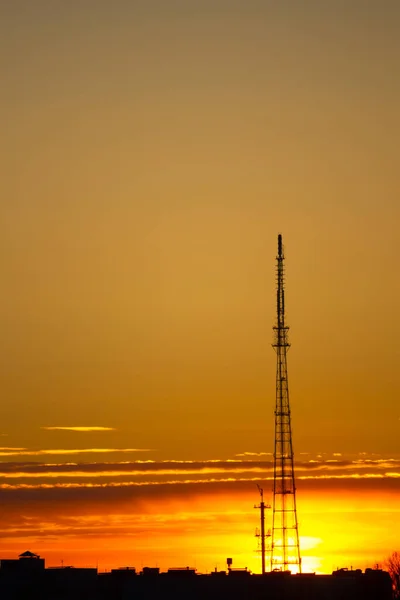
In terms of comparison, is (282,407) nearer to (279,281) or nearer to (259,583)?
(279,281)

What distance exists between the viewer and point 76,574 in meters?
138

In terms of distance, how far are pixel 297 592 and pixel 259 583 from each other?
3817 mm

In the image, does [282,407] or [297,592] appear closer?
[282,407]

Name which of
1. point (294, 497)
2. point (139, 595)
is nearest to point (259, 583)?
point (139, 595)

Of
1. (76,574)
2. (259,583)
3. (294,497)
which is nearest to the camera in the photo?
(294,497)

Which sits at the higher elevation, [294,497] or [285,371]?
[285,371]

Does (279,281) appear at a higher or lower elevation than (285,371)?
higher

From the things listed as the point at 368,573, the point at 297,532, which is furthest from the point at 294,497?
the point at 368,573

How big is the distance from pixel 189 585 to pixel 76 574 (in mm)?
13798

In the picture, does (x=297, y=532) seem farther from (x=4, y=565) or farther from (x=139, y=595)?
(x=4, y=565)

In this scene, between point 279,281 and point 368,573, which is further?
point 368,573

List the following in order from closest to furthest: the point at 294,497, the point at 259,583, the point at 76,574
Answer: the point at 294,497
the point at 259,583
the point at 76,574

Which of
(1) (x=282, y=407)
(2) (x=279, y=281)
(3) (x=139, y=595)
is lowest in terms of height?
(3) (x=139, y=595)

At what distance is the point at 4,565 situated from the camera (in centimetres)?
13950
